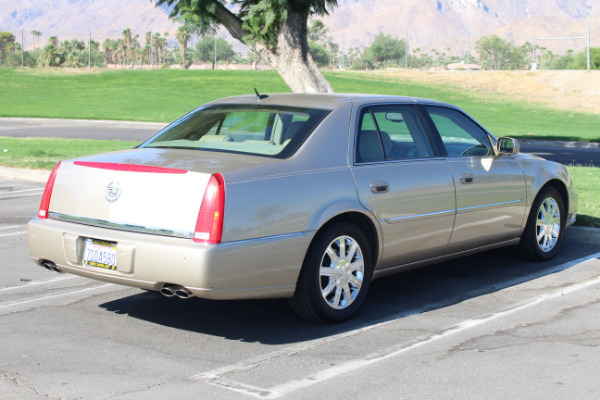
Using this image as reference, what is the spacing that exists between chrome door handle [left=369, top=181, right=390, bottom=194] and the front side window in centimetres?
100

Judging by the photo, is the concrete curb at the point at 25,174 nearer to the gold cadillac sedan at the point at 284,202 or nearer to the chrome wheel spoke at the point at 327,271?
the gold cadillac sedan at the point at 284,202

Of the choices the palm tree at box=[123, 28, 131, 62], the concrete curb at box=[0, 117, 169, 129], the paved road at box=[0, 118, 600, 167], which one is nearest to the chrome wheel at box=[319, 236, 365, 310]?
the paved road at box=[0, 118, 600, 167]

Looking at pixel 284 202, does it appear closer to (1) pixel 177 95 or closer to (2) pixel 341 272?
(2) pixel 341 272

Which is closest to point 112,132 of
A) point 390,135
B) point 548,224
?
point 548,224

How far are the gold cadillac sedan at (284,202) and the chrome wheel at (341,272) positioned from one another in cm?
1

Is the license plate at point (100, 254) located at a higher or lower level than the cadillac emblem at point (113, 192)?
lower

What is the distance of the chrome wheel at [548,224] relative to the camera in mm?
7789

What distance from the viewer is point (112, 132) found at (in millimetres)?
28500

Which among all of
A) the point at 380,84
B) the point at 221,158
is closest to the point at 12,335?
the point at 221,158

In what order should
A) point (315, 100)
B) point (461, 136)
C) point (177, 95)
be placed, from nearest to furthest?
point (315, 100)
point (461, 136)
point (177, 95)

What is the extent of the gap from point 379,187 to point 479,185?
131 centimetres

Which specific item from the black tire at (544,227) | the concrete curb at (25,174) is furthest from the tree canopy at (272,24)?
the black tire at (544,227)

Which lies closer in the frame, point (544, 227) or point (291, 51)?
point (544, 227)

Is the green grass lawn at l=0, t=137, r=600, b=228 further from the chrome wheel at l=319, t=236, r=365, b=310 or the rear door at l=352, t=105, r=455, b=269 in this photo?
the chrome wheel at l=319, t=236, r=365, b=310
